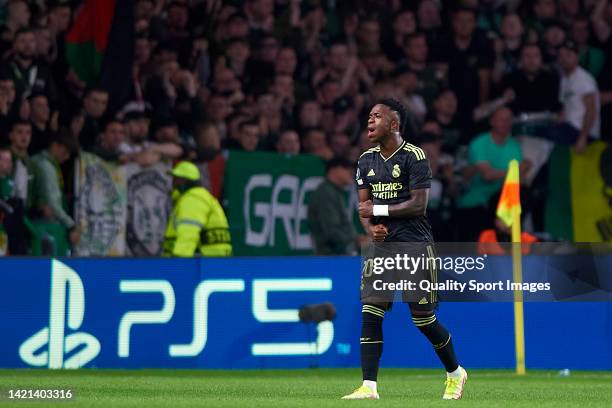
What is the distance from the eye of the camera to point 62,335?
52.2 feet

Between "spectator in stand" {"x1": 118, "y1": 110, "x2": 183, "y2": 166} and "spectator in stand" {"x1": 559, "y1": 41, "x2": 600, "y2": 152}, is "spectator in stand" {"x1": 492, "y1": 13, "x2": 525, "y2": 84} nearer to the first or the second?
"spectator in stand" {"x1": 559, "y1": 41, "x2": 600, "y2": 152}

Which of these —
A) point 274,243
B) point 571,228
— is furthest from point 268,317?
point 571,228

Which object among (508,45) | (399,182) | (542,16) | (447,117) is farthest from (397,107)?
(542,16)

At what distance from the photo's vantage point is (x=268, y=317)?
16.3 metres

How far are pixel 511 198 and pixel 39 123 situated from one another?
553cm

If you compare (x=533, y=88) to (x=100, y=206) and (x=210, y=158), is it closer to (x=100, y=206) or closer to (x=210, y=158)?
(x=210, y=158)

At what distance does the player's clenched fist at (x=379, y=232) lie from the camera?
36.8ft

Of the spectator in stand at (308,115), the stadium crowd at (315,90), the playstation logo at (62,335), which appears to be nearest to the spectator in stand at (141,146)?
the stadium crowd at (315,90)

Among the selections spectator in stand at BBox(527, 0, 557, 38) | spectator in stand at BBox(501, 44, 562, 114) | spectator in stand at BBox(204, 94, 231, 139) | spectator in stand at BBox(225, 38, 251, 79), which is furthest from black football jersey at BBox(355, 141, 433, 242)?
spectator in stand at BBox(527, 0, 557, 38)

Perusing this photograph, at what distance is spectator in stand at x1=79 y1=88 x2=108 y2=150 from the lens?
1769cm

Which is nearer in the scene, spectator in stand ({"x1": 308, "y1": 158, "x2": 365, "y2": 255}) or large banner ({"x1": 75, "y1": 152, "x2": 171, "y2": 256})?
large banner ({"x1": 75, "y1": 152, "x2": 171, "y2": 256})

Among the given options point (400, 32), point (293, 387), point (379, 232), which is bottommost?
point (293, 387)

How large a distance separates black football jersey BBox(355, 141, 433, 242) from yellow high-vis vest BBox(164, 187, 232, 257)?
5.67 metres

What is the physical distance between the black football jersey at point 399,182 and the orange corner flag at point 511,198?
5014mm
